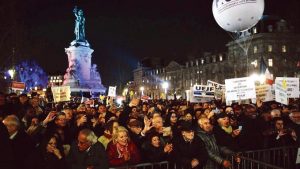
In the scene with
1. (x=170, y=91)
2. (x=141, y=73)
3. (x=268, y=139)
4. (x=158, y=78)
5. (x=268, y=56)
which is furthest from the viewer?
(x=141, y=73)

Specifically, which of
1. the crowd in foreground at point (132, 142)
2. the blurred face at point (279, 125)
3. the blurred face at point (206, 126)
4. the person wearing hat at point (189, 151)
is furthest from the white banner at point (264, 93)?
the person wearing hat at point (189, 151)

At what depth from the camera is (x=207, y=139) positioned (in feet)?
25.0

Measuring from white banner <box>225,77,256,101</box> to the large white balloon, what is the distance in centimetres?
282

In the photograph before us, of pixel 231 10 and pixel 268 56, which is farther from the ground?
pixel 268 56

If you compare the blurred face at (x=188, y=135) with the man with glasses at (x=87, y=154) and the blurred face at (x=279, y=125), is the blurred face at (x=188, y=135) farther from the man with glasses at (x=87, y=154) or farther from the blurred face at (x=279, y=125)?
the blurred face at (x=279, y=125)

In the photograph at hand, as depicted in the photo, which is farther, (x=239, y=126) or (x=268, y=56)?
(x=268, y=56)

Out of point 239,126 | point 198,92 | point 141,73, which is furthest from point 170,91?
point 239,126

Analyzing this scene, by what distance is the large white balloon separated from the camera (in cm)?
1434

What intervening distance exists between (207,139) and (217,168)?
0.80 meters

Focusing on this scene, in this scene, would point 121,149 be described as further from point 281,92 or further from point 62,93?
point 62,93

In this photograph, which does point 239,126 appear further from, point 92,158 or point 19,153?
point 19,153

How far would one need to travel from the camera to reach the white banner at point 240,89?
13.4 meters

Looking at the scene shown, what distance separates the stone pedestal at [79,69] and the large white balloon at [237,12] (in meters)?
34.1

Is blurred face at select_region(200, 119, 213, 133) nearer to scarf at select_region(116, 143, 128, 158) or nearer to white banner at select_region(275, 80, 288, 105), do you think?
scarf at select_region(116, 143, 128, 158)
